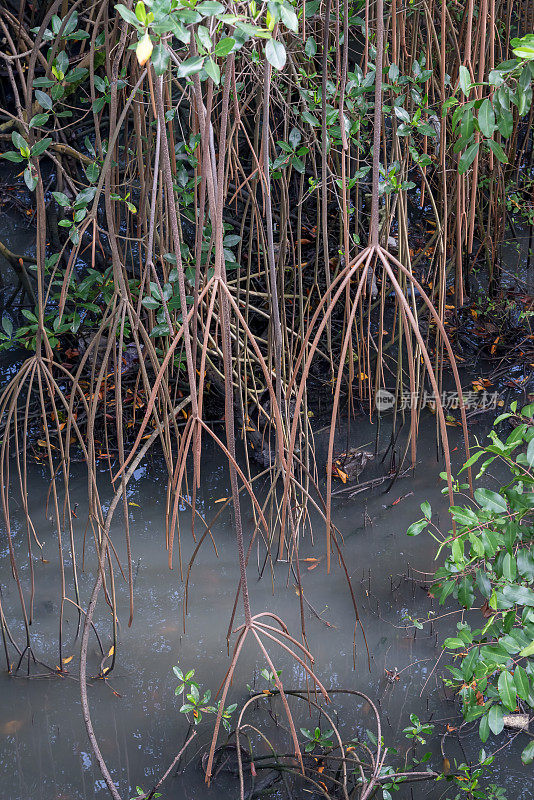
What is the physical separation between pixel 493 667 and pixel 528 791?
1.91ft

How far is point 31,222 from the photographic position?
304 cm

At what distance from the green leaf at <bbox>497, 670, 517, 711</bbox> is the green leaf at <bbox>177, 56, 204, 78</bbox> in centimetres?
89

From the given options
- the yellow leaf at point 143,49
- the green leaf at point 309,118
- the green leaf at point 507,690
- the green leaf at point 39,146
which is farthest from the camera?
the green leaf at point 309,118

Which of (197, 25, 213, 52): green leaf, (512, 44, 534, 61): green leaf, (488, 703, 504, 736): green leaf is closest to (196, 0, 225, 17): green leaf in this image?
(197, 25, 213, 52): green leaf

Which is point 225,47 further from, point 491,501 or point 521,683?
point 521,683

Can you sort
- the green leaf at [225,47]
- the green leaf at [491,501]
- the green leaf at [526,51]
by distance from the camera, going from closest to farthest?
the green leaf at [225,47]
the green leaf at [526,51]
the green leaf at [491,501]

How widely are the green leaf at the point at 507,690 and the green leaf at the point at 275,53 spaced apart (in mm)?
861

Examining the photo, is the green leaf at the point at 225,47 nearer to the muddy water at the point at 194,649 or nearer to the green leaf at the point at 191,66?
the green leaf at the point at 191,66

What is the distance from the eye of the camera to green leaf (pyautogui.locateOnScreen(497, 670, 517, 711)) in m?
1.03

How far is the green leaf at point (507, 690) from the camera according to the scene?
1029 mm

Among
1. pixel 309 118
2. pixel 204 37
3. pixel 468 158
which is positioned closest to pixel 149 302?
pixel 309 118

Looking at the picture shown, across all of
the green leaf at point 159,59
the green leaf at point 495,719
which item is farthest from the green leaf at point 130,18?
the green leaf at point 495,719

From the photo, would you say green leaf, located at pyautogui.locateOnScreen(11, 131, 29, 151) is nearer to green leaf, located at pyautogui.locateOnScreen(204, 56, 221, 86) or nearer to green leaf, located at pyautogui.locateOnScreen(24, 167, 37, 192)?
green leaf, located at pyautogui.locateOnScreen(24, 167, 37, 192)

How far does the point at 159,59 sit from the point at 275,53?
0.40 ft
